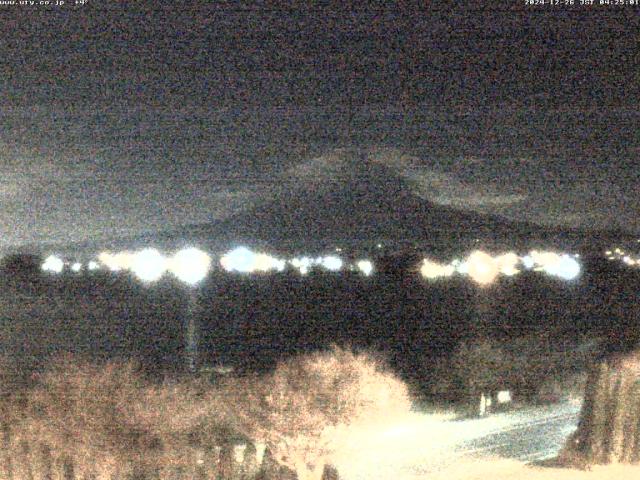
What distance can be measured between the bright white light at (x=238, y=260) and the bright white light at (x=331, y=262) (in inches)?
101

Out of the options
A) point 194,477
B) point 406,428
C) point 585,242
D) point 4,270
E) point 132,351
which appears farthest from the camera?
point 585,242

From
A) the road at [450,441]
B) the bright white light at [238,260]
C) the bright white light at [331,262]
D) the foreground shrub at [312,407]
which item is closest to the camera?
the foreground shrub at [312,407]

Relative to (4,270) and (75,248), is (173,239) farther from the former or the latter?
(4,270)

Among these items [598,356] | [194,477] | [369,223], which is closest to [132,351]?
[194,477]

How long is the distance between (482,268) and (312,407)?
43.3ft

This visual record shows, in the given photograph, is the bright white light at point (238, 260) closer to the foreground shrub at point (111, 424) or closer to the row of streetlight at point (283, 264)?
the row of streetlight at point (283, 264)

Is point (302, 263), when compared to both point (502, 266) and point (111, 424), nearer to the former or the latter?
point (502, 266)

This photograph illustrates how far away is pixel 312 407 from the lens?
911 centimetres

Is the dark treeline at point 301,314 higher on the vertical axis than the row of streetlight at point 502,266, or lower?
lower

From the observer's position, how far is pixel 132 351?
1440 cm

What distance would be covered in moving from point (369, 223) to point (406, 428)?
Answer: 17.3 metres

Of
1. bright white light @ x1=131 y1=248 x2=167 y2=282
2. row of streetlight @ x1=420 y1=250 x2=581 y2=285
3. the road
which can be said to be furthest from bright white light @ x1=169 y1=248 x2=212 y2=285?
row of streetlight @ x1=420 y1=250 x2=581 y2=285

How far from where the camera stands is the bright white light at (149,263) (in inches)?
680

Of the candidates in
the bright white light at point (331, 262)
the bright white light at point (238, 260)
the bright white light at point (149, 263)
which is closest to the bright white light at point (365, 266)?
the bright white light at point (331, 262)
